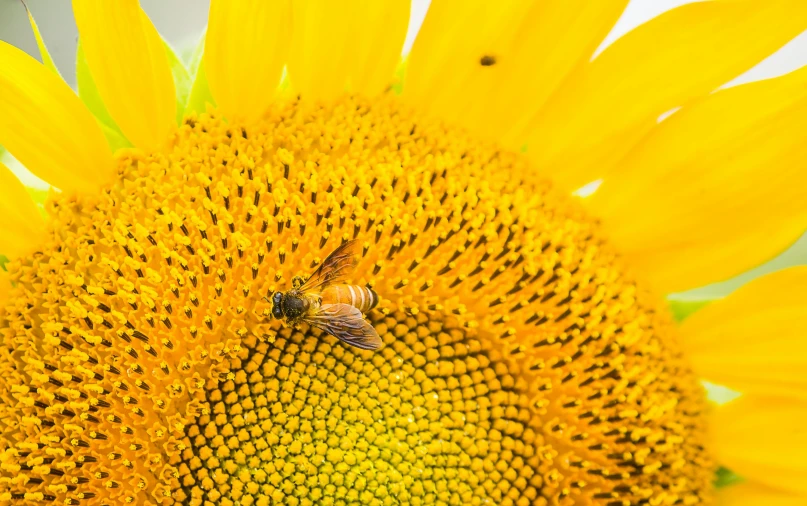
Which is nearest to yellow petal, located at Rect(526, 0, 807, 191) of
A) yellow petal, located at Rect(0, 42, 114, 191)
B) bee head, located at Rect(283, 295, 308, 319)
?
bee head, located at Rect(283, 295, 308, 319)

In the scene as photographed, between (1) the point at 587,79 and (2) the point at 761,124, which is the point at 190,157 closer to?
(1) the point at 587,79

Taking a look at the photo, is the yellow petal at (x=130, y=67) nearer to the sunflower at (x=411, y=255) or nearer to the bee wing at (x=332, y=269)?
the sunflower at (x=411, y=255)

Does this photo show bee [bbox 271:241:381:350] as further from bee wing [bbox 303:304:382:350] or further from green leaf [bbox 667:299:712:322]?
green leaf [bbox 667:299:712:322]

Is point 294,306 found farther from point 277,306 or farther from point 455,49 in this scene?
point 455,49

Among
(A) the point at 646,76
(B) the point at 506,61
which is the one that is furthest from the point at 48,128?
(A) the point at 646,76

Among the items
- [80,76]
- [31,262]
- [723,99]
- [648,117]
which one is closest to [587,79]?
[648,117]

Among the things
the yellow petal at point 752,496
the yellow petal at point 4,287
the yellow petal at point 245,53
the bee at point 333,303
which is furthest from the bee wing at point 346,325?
the yellow petal at point 752,496
